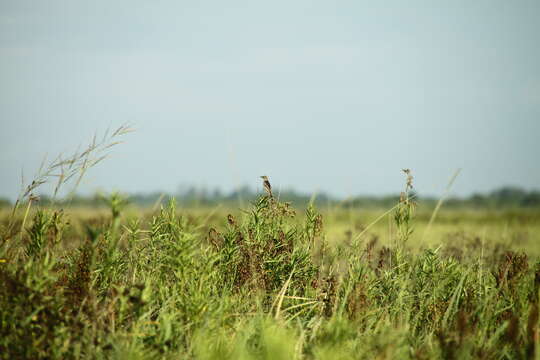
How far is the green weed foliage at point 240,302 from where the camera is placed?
2102mm

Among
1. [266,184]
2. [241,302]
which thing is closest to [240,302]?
[241,302]

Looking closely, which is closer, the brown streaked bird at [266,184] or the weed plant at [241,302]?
the weed plant at [241,302]

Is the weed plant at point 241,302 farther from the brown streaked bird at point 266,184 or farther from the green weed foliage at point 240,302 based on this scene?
the brown streaked bird at point 266,184

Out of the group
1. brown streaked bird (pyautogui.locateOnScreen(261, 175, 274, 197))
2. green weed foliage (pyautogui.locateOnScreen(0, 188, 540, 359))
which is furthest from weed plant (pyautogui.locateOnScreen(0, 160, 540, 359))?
brown streaked bird (pyautogui.locateOnScreen(261, 175, 274, 197))

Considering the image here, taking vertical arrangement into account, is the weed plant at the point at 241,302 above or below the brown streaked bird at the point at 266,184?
below

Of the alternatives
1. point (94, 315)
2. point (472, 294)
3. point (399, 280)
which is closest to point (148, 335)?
point (94, 315)

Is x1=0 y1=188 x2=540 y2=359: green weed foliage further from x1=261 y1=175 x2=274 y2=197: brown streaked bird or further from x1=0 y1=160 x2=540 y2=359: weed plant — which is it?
x1=261 y1=175 x2=274 y2=197: brown streaked bird

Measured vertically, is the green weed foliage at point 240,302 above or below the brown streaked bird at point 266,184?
below

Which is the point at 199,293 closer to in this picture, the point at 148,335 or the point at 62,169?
the point at 148,335

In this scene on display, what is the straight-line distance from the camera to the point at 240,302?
2848mm

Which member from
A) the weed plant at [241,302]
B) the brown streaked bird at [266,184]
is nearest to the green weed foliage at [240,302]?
the weed plant at [241,302]

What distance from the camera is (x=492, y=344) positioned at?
2.55 m

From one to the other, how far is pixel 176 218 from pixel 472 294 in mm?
2133

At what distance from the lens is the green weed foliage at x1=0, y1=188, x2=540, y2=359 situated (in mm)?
2102
